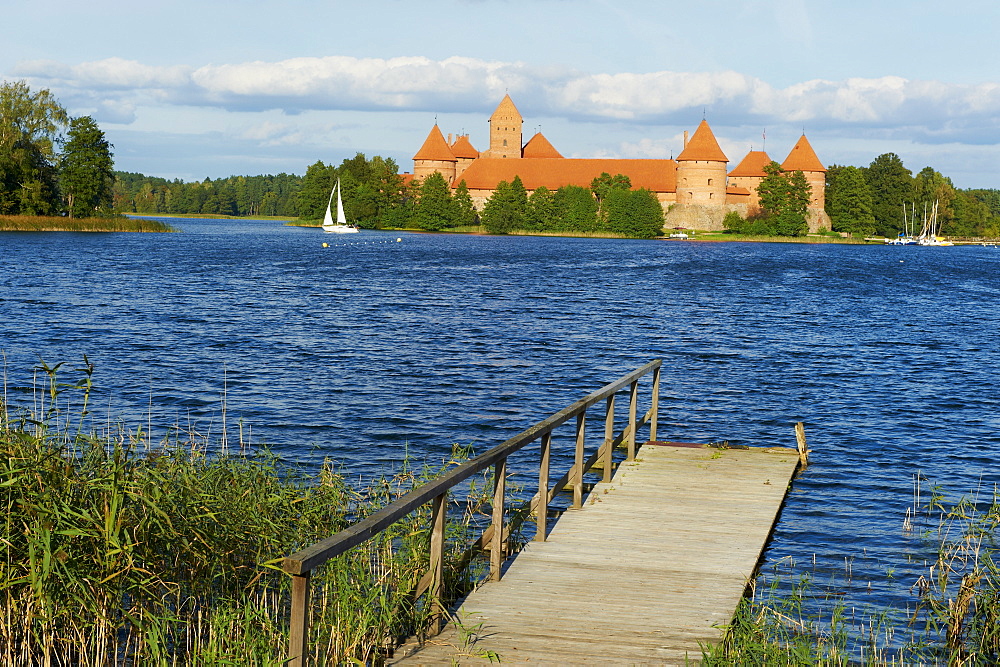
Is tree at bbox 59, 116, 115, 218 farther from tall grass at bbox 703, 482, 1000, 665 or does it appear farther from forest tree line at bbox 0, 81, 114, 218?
tall grass at bbox 703, 482, 1000, 665

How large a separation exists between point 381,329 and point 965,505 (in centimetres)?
1559

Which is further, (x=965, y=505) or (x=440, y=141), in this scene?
(x=440, y=141)

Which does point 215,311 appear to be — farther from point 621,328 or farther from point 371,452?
point 371,452

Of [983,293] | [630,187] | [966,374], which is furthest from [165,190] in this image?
[966,374]

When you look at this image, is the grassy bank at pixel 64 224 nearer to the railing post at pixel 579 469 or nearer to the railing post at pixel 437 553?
the railing post at pixel 579 469

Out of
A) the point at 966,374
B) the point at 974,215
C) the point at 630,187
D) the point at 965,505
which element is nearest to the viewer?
the point at 965,505

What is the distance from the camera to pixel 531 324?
25188 mm

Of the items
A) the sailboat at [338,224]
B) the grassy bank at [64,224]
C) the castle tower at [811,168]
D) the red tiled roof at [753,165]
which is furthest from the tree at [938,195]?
the grassy bank at [64,224]

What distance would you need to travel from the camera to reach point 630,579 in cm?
562

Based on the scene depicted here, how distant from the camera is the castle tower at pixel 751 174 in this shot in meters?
104

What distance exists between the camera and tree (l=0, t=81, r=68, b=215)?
60.8 metres

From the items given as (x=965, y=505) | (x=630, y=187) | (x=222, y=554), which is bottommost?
(x=965, y=505)

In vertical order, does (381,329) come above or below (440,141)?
below

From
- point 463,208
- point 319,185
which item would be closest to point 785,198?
point 463,208
